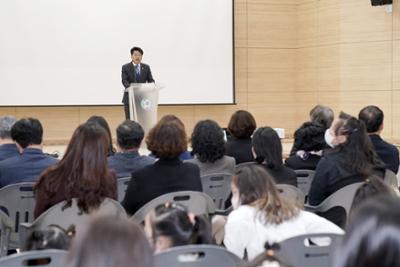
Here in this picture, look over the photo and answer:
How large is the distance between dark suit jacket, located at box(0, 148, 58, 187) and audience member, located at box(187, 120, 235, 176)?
1.07 m

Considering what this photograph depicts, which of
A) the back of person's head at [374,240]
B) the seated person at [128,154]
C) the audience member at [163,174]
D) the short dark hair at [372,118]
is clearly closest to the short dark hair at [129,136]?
the seated person at [128,154]

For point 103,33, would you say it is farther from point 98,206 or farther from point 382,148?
point 98,206

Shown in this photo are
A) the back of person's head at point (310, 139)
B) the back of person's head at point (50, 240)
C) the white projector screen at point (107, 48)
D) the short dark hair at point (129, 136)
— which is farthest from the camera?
the white projector screen at point (107, 48)

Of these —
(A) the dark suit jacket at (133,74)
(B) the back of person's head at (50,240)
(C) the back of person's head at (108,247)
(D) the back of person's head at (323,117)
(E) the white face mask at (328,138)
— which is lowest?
(B) the back of person's head at (50,240)

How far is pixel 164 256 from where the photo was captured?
201 cm

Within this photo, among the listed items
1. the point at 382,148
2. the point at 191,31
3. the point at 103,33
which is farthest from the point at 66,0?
the point at 382,148

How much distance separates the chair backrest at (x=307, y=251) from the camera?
2273 mm

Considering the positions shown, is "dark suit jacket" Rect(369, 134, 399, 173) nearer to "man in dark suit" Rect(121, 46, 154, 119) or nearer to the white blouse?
the white blouse

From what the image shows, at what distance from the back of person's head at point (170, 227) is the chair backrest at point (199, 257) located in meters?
0.09

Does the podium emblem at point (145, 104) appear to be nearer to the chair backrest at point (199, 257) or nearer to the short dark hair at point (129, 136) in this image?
the short dark hair at point (129, 136)

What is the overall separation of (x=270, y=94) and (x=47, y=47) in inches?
166

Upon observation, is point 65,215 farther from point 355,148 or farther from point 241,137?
point 241,137

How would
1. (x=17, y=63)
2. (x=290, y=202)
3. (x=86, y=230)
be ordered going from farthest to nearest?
(x=17, y=63) → (x=290, y=202) → (x=86, y=230)

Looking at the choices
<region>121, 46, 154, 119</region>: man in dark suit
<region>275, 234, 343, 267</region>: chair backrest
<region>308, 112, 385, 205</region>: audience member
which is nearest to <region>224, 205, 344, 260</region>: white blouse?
<region>275, 234, 343, 267</region>: chair backrest
